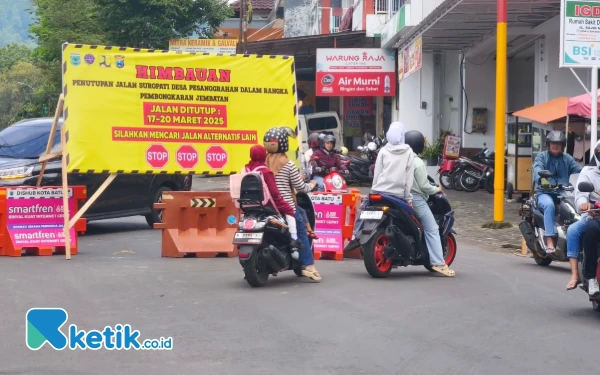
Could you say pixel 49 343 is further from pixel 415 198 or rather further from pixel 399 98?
pixel 399 98

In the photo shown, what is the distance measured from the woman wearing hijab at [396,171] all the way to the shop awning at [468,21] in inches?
397

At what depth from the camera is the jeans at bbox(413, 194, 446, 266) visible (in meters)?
11.0

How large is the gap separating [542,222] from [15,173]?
7.51 m

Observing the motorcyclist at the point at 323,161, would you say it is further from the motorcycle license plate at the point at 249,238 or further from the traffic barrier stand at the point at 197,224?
the motorcycle license plate at the point at 249,238

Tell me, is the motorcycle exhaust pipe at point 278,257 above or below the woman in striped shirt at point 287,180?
below

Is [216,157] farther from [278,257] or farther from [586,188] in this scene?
[586,188]

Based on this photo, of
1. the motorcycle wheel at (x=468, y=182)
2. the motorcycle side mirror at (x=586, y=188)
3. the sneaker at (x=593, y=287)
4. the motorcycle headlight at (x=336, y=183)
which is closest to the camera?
the motorcycle side mirror at (x=586, y=188)

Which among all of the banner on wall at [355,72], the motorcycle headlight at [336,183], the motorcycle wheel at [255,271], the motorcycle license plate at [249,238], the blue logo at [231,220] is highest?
the banner on wall at [355,72]

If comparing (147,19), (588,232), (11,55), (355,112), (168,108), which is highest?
(11,55)

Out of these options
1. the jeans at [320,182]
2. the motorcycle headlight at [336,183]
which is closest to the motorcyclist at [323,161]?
the jeans at [320,182]

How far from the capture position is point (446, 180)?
26000 millimetres

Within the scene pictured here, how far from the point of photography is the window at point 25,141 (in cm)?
1479

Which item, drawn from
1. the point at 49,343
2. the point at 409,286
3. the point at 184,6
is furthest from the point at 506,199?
the point at 184,6

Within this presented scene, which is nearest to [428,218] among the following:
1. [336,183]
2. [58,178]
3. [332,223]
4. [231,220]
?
[332,223]
